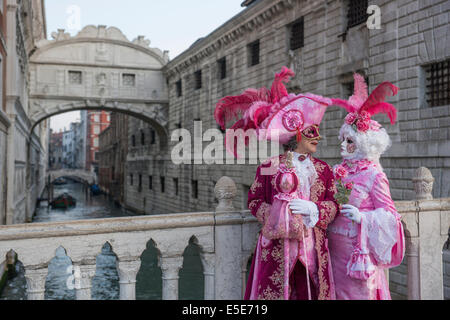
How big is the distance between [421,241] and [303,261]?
166 centimetres

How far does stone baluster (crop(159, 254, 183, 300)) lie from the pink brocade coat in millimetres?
575

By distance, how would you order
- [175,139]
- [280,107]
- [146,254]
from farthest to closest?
[175,139], [146,254], [280,107]

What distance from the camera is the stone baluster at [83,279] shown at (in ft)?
9.29

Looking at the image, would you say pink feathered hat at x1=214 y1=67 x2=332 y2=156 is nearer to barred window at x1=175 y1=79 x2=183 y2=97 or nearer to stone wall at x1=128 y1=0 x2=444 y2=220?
A: stone wall at x1=128 y1=0 x2=444 y2=220

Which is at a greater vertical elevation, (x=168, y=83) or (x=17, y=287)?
(x=168, y=83)

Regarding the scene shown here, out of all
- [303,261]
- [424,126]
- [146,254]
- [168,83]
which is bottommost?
[146,254]

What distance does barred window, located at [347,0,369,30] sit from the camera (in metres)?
10.7

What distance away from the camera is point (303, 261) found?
2.78m

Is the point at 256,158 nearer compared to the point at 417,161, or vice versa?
the point at 417,161

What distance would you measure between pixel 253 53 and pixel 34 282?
48.5 ft

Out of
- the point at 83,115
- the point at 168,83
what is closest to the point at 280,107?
the point at 168,83

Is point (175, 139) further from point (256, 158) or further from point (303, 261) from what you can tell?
point (303, 261)

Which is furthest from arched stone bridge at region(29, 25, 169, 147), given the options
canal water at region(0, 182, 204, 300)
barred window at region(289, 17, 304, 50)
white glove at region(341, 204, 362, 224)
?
white glove at region(341, 204, 362, 224)

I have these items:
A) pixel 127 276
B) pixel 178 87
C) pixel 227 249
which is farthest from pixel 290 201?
pixel 178 87
